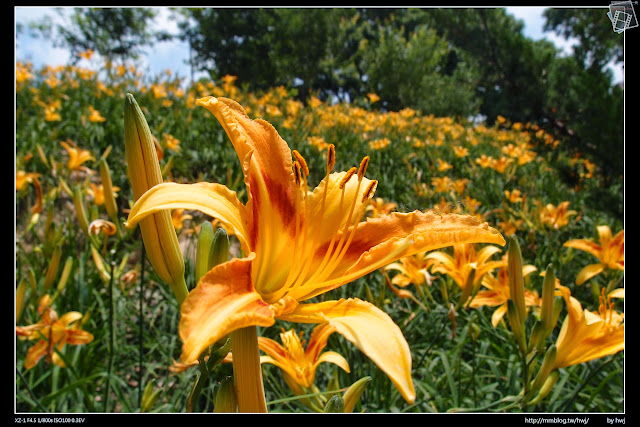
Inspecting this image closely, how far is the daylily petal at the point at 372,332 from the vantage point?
37 centimetres

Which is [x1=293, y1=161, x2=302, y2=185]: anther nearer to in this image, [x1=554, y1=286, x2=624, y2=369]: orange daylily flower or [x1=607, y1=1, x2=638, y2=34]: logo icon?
[x1=554, y1=286, x2=624, y2=369]: orange daylily flower

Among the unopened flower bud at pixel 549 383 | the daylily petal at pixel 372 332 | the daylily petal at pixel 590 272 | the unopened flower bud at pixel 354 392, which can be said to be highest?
the daylily petal at pixel 590 272

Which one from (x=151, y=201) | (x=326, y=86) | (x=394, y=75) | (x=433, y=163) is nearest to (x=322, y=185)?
(x=151, y=201)

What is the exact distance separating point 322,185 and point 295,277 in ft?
0.49

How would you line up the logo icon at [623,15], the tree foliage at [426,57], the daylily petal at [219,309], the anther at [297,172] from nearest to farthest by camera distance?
the daylily petal at [219,309] < the anther at [297,172] < the logo icon at [623,15] < the tree foliage at [426,57]

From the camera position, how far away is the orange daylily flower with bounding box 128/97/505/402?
385 mm

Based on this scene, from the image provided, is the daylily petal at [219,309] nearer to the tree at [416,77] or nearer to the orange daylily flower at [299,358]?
the orange daylily flower at [299,358]

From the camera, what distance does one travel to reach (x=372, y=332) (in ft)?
1.33

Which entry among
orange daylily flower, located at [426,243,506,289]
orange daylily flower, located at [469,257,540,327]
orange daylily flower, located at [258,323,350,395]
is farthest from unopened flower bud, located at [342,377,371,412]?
orange daylily flower, located at [469,257,540,327]

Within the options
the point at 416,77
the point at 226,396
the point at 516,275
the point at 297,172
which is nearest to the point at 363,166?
the point at 297,172

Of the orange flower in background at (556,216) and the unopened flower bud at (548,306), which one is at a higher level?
the orange flower in background at (556,216)

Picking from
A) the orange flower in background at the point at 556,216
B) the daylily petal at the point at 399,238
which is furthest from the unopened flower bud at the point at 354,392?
the orange flower in background at the point at 556,216

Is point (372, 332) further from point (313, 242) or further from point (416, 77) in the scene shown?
point (416, 77)
